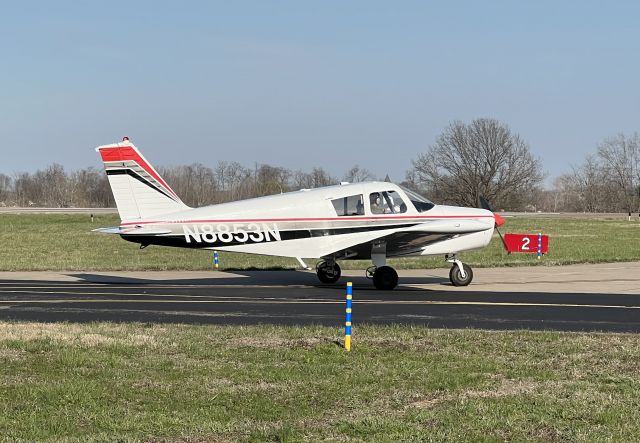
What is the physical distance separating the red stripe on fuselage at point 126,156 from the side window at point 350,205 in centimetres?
409

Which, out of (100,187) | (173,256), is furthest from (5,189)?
(173,256)

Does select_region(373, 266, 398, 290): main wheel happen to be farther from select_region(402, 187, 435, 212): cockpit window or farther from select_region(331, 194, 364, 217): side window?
select_region(402, 187, 435, 212): cockpit window

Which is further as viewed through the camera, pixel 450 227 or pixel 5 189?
pixel 5 189

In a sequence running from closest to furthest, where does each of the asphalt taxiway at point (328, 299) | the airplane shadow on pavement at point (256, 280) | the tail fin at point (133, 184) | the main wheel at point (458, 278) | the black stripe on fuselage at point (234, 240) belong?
the asphalt taxiway at point (328, 299) < the black stripe on fuselage at point (234, 240) < the tail fin at point (133, 184) < the main wheel at point (458, 278) < the airplane shadow on pavement at point (256, 280)

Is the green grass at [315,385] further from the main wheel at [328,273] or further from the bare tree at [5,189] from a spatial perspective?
the bare tree at [5,189]

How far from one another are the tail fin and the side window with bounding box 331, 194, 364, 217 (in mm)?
3853

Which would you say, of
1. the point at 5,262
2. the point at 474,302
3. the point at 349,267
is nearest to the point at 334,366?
the point at 474,302

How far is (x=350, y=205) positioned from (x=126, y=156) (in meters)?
5.49

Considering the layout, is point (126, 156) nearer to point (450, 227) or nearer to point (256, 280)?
point (256, 280)

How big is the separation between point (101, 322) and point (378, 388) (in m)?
6.76

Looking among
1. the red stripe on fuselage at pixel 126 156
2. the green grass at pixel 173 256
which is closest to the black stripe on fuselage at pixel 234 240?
the red stripe on fuselage at pixel 126 156

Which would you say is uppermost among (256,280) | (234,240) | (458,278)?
(234,240)

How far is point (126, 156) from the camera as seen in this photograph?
19.6m

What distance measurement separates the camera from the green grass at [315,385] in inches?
277
